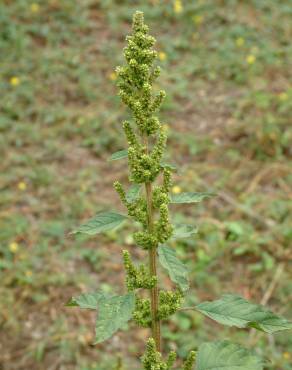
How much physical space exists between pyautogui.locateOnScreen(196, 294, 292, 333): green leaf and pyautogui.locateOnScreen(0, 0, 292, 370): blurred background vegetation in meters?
0.53

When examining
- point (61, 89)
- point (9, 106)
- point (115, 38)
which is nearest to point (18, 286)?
point (9, 106)

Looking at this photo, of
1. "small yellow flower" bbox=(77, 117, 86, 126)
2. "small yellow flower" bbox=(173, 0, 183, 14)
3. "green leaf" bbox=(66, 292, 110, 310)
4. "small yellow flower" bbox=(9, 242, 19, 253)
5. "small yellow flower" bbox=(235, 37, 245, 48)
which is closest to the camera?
"green leaf" bbox=(66, 292, 110, 310)

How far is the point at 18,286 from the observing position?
3.58 m

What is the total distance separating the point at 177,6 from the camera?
6.76m

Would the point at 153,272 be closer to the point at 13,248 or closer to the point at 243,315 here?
the point at 243,315

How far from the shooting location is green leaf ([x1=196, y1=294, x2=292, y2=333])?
1.33 meters

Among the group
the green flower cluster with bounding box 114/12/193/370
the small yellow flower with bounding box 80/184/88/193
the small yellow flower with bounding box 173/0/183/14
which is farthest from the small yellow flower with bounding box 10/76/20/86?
the green flower cluster with bounding box 114/12/193/370

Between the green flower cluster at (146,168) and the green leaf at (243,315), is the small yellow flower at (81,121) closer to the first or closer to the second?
the green flower cluster at (146,168)

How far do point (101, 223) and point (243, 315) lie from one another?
448mm

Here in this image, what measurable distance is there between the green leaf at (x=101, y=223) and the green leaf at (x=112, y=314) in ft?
0.61

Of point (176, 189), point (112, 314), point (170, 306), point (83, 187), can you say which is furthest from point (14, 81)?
point (112, 314)

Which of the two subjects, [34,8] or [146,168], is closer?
[146,168]

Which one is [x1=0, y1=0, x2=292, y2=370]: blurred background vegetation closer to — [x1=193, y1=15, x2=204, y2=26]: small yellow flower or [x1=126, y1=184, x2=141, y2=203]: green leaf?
[x1=193, y1=15, x2=204, y2=26]: small yellow flower

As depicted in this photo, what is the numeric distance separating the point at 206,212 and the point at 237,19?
136 inches
